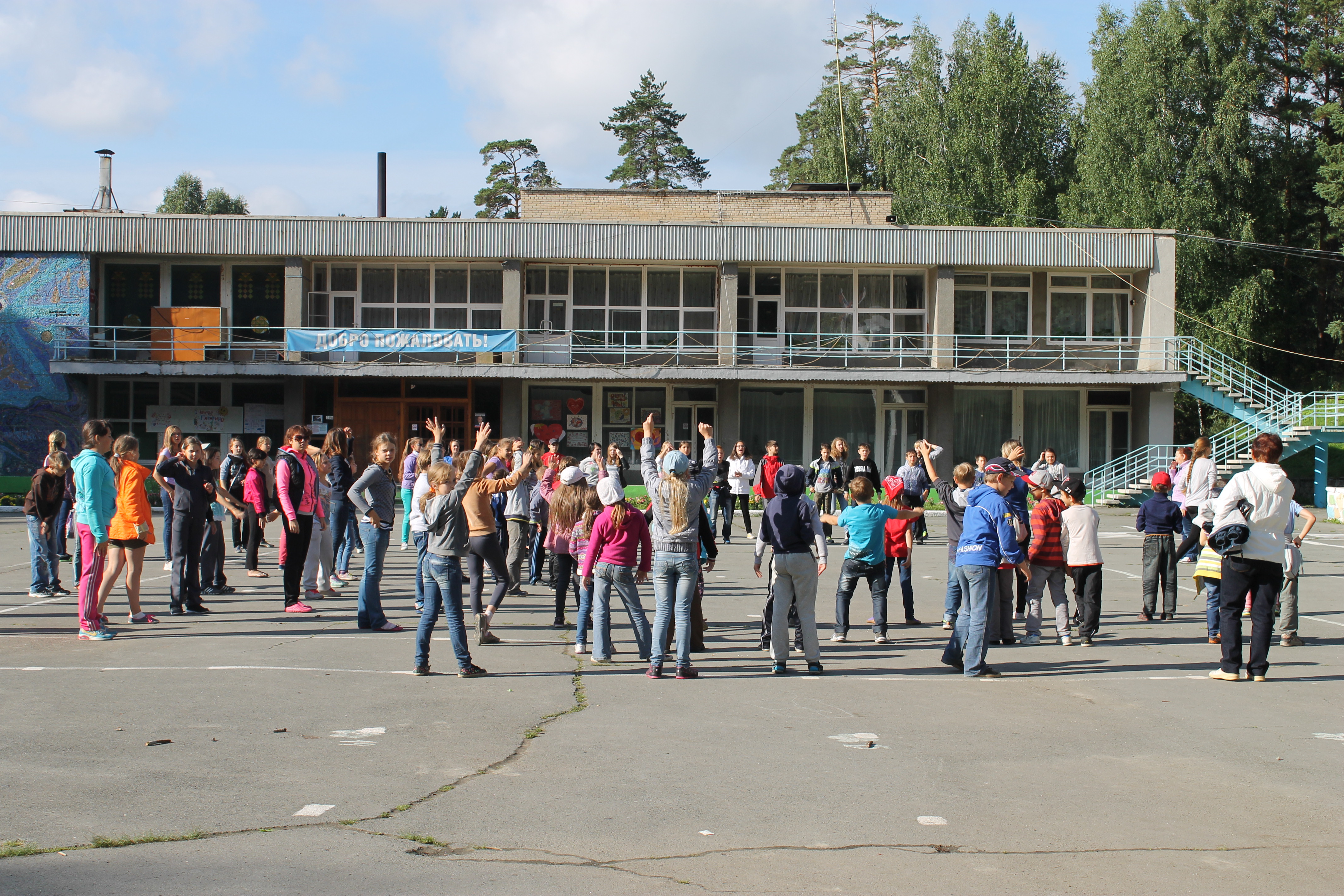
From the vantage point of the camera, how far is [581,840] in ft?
16.3

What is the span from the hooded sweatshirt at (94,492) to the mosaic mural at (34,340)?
23930 mm

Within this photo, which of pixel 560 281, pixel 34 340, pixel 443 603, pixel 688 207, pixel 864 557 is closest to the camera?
pixel 443 603

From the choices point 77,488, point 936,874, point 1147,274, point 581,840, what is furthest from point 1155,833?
point 1147,274

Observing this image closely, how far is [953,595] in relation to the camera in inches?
406

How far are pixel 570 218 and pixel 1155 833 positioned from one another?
32.2 meters

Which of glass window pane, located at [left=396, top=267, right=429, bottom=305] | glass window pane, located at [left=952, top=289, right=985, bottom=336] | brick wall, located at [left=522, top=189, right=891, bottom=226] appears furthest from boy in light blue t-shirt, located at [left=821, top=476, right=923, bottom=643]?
brick wall, located at [left=522, top=189, right=891, bottom=226]

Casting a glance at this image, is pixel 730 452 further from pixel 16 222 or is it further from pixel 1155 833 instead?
pixel 1155 833

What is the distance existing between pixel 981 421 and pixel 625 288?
37.1ft

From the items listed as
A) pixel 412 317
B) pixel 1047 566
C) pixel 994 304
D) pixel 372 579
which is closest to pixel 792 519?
pixel 1047 566

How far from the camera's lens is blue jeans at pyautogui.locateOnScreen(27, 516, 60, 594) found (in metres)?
12.3

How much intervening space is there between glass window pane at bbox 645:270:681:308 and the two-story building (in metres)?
0.07

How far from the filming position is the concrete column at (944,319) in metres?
31.8

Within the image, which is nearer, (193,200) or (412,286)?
→ (412,286)

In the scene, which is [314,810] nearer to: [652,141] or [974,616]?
[974,616]
